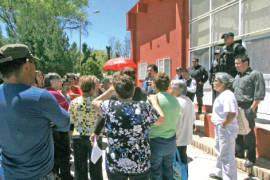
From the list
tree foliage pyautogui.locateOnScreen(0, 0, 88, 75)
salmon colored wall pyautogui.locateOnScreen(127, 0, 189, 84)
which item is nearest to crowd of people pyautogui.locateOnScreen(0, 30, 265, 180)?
salmon colored wall pyautogui.locateOnScreen(127, 0, 189, 84)

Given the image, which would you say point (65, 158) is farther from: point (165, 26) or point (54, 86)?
point (165, 26)

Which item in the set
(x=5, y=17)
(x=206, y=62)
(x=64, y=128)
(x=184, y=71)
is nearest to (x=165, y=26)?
(x=206, y=62)

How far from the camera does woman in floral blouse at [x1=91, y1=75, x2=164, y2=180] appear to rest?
1.85m

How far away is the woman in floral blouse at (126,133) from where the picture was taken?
6.07 feet

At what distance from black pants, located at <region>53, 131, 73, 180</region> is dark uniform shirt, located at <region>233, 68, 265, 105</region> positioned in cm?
307

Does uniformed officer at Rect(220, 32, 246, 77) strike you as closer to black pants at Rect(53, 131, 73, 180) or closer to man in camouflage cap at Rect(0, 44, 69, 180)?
black pants at Rect(53, 131, 73, 180)

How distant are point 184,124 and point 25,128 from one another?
7.36ft

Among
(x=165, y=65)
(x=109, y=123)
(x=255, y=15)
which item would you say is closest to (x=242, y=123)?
(x=109, y=123)

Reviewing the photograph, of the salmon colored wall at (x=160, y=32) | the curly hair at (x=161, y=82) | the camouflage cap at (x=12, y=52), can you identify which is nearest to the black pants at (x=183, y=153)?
the curly hair at (x=161, y=82)

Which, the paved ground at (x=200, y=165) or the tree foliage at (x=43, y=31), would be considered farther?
the tree foliage at (x=43, y=31)

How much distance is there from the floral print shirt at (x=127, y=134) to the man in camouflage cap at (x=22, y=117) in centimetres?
54

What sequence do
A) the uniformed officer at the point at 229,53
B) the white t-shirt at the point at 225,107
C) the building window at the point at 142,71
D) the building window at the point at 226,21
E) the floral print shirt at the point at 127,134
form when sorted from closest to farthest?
the floral print shirt at the point at 127,134
the white t-shirt at the point at 225,107
the uniformed officer at the point at 229,53
the building window at the point at 226,21
the building window at the point at 142,71

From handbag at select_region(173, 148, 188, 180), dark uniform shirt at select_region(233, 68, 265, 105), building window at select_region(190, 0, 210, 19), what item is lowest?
handbag at select_region(173, 148, 188, 180)

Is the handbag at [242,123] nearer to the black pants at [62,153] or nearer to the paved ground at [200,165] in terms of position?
the paved ground at [200,165]
